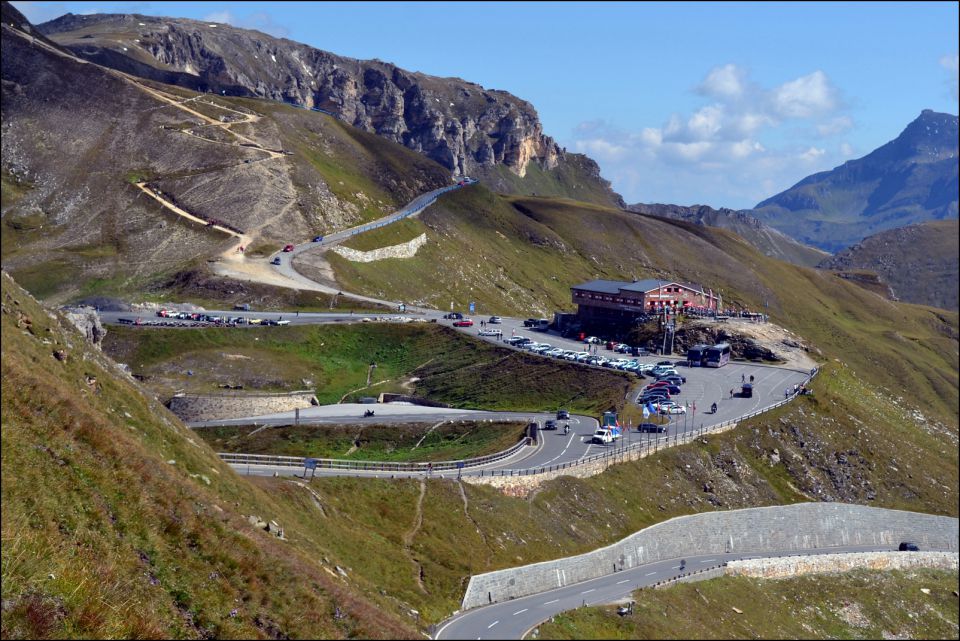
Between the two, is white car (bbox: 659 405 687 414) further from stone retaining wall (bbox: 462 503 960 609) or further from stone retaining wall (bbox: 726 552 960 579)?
stone retaining wall (bbox: 726 552 960 579)

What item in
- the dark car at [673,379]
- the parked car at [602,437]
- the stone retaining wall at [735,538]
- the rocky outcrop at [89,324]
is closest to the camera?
the stone retaining wall at [735,538]

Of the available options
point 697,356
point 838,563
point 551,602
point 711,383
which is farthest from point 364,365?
point 551,602

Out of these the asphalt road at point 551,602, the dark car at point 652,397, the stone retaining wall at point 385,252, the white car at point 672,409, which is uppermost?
the stone retaining wall at point 385,252

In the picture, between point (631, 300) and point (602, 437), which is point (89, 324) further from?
point (631, 300)

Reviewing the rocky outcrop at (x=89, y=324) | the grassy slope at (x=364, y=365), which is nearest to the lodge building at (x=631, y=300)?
the grassy slope at (x=364, y=365)

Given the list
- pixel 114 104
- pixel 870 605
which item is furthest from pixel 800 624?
pixel 114 104

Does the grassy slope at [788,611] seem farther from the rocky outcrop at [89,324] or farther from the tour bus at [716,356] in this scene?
the rocky outcrop at [89,324]

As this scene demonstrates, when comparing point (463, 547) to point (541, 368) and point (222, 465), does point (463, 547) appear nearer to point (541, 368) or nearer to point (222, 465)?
point (222, 465)

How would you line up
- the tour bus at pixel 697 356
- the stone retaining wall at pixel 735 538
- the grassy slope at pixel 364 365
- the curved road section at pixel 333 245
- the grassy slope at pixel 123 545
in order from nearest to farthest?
1. the grassy slope at pixel 123 545
2. the stone retaining wall at pixel 735 538
3. the grassy slope at pixel 364 365
4. the tour bus at pixel 697 356
5. the curved road section at pixel 333 245
